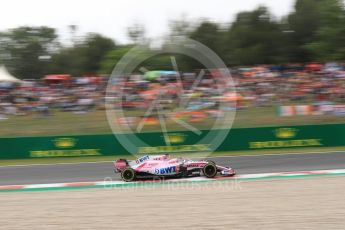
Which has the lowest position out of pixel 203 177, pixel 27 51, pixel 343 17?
pixel 203 177

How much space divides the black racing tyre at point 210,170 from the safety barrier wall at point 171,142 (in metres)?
5.58

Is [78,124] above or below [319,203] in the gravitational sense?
above

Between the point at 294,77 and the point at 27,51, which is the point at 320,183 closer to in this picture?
the point at 294,77

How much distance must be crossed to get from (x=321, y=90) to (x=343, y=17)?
745 inches

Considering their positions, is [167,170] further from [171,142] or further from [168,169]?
[171,142]

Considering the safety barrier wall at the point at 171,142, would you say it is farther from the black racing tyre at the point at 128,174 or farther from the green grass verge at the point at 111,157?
the black racing tyre at the point at 128,174

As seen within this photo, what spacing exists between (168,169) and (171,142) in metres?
5.79

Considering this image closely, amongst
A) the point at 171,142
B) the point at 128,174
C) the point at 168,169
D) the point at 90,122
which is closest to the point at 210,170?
the point at 168,169

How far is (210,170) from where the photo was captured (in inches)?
385

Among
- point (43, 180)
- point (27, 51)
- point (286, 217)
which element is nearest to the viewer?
point (286, 217)

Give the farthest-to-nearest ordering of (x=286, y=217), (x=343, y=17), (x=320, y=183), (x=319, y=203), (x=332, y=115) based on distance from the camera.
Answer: (x=343, y=17), (x=332, y=115), (x=320, y=183), (x=319, y=203), (x=286, y=217)

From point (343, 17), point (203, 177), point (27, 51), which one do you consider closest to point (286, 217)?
point (203, 177)

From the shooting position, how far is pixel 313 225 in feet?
18.4

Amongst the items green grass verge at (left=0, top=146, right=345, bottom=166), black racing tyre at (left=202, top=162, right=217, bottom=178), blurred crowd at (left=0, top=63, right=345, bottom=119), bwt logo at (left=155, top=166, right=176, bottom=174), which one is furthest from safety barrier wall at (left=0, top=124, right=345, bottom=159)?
black racing tyre at (left=202, top=162, right=217, bottom=178)
